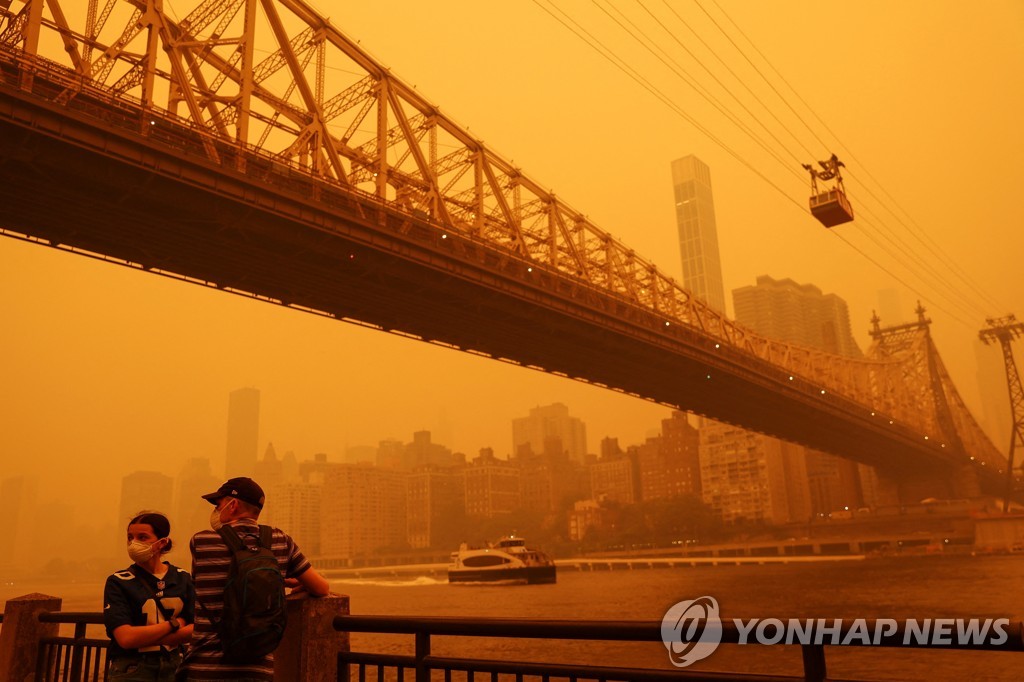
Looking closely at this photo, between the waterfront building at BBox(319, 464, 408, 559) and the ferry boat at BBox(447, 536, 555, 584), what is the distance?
91.2 ft

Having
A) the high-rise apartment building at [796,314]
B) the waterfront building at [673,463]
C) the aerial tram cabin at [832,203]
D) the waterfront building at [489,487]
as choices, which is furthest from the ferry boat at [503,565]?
the high-rise apartment building at [796,314]

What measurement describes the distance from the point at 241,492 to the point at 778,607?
34.1 m

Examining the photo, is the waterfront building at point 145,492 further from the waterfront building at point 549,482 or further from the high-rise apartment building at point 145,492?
the waterfront building at point 549,482

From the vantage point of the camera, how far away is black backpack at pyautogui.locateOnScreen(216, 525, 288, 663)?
4059 mm

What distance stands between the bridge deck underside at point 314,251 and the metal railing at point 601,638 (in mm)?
20704

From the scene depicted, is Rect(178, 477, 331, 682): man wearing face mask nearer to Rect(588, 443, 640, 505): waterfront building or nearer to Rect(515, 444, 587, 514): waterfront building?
Rect(515, 444, 587, 514): waterfront building

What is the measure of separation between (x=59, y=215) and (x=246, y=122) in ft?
22.9

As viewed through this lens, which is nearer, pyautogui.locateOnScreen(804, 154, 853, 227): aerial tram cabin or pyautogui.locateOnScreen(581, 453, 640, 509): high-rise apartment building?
pyautogui.locateOnScreen(804, 154, 853, 227): aerial tram cabin

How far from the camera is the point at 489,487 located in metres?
107

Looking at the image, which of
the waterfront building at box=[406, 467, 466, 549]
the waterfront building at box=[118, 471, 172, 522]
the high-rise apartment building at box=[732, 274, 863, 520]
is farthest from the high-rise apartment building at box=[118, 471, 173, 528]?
the high-rise apartment building at box=[732, 274, 863, 520]

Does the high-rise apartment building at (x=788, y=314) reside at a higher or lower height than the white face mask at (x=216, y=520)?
higher

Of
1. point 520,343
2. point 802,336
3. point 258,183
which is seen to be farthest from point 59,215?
point 802,336

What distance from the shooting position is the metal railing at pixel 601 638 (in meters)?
3.33

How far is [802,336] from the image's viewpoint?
16675 centimetres
